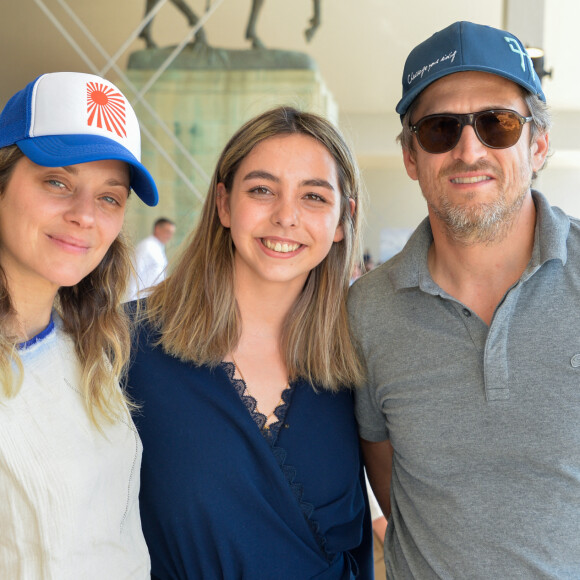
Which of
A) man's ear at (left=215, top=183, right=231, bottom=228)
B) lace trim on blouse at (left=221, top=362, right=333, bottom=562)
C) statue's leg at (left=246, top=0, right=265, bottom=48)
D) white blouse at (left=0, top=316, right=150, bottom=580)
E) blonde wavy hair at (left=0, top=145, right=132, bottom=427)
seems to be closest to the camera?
white blouse at (left=0, top=316, right=150, bottom=580)

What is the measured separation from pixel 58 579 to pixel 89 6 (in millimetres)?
6322

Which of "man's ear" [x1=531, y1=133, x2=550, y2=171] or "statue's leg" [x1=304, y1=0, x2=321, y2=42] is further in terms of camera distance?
"statue's leg" [x1=304, y1=0, x2=321, y2=42]

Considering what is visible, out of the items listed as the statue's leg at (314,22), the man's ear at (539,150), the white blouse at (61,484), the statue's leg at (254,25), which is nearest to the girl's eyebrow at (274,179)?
the man's ear at (539,150)

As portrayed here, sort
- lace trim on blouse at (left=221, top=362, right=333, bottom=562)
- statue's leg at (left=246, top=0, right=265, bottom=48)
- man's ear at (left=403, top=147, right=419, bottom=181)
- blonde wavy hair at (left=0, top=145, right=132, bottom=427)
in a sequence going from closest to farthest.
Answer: blonde wavy hair at (left=0, top=145, right=132, bottom=427) < lace trim on blouse at (left=221, top=362, right=333, bottom=562) < man's ear at (left=403, top=147, right=419, bottom=181) < statue's leg at (left=246, top=0, right=265, bottom=48)

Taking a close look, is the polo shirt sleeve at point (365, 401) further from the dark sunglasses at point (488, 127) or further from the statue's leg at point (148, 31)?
the statue's leg at point (148, 31)

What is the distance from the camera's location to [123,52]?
20.7 feet

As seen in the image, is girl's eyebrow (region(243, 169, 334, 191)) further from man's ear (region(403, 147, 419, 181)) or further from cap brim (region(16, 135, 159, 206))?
cap brim (region(16, 135, 159, 206))

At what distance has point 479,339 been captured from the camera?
1.58 meters

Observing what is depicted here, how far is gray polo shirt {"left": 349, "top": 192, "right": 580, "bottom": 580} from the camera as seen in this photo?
1.46m

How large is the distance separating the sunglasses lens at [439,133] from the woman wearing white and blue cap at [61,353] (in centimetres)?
75

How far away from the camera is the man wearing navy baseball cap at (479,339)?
1476 millimetres

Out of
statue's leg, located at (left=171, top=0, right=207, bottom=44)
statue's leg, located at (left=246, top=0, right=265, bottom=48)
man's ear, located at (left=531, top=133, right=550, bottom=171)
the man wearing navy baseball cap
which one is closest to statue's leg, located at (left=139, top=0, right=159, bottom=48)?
statue's leg, located at (left=171, top=0, right=207, bottom=44)

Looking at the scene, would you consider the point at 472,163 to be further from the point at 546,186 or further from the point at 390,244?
the point at 546,186

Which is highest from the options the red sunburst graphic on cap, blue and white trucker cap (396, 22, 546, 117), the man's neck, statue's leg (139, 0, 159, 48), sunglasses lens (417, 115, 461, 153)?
statue's leg (139, 0, 159, 48)
